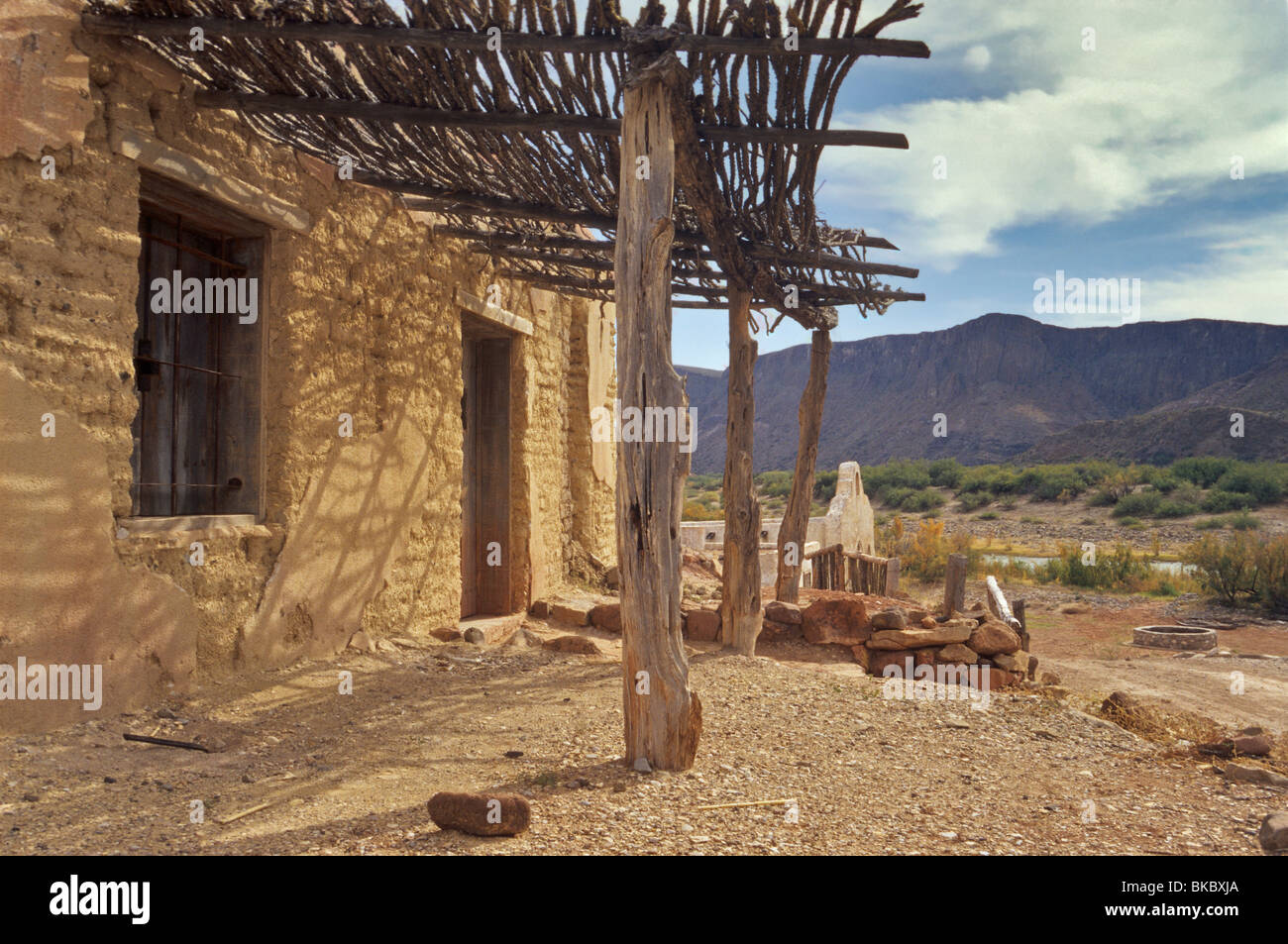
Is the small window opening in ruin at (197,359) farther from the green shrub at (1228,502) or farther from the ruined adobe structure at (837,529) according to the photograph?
the green shrub at (1228,502)

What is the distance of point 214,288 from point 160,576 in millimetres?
1709

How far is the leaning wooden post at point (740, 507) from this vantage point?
6.59 meters

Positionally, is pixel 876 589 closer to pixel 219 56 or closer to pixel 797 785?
pixel 797 785

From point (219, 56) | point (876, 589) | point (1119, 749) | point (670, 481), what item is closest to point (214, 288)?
point (219, 56)

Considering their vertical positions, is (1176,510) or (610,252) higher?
(610,252)

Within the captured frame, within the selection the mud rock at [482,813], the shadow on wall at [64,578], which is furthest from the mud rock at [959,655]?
the shadow on wall at [64,578]

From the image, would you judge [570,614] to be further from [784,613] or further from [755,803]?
[755,803]

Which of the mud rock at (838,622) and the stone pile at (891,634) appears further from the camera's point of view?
the mud rock at (838,622)

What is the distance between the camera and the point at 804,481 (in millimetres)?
8406

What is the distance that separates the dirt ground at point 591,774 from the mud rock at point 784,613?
1.60m

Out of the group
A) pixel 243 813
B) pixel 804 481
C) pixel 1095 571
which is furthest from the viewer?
pixel 1095 571

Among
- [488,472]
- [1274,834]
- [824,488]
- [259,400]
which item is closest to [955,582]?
[488,472]

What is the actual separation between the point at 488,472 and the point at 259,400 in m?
3.13

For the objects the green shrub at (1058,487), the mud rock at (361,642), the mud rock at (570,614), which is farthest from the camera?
the green shrub at (1058,487)
